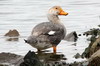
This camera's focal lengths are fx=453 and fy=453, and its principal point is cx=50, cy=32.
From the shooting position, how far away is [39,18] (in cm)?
1700

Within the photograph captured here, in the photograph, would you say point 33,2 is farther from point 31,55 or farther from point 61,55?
point 31,55

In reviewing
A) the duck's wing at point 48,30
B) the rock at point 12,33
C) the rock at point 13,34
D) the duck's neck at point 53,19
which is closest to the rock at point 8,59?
the duck's wing at point 48,30

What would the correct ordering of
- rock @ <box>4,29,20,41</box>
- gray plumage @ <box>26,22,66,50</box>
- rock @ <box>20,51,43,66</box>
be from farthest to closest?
rock @ <box>4,29,20,41</box> < gray plumage @ <box>26,22,66,50</box> < rock @ <box>20,51,43,66</box>

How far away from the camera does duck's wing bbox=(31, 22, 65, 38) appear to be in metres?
11.7

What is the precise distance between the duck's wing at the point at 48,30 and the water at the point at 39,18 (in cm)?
50

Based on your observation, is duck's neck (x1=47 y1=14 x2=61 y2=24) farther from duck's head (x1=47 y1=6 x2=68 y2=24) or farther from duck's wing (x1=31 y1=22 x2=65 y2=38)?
duck's wing (x1=31 y1=22 x2=65 y2=38)

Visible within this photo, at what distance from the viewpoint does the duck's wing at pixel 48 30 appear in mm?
11680

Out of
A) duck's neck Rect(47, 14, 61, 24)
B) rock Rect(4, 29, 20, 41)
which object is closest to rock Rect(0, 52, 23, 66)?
duck's neck Rect(47, 14, 61, 24)

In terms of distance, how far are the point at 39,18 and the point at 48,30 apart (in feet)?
17.3

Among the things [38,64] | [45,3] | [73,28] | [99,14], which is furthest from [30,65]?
[45,3]

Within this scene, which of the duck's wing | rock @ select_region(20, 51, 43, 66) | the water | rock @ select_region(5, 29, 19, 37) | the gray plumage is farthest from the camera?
rock @ select_region(5, 29, 19, 37)

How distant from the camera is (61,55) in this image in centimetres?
1141

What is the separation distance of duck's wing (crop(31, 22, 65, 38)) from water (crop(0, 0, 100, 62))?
1.63 feet

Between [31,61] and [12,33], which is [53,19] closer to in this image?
[12,33]
